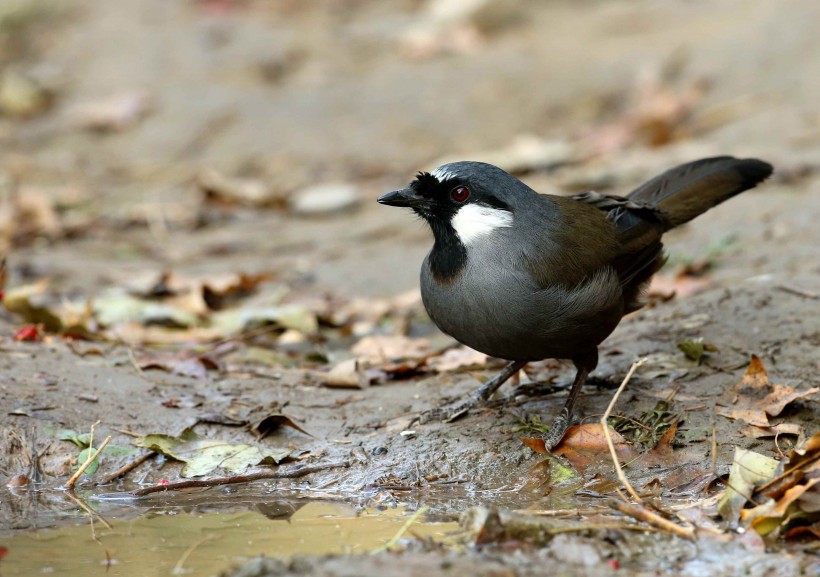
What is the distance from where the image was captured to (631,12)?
40.1 ft

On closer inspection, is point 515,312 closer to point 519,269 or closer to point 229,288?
point 519,269

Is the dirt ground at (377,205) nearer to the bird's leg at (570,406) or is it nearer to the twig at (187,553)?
the bird's leg at (570,406)

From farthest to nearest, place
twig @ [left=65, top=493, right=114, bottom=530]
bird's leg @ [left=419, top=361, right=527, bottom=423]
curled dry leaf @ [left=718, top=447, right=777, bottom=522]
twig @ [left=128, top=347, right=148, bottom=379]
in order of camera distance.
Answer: twig @ [left=128, top=347, right=148, bottom=379], bird's leg @ [left=419, top=361, right=527, bottom=423], twig @ [left=65, top=493, right=114, bottom=530], curled dry leaf @ [left=718, top=447, right=777, bottom=522]

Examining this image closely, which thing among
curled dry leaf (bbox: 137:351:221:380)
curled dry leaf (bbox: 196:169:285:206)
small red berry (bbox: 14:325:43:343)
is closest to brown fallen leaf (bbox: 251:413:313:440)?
curled dry leaf (bbox: 137:351:221:380)

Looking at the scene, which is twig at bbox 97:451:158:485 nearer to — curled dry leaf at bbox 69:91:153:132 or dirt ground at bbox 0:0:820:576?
dirt ground at bbox 0:0:820:576

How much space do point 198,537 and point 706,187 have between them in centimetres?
307

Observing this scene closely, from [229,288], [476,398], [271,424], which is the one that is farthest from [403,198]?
[229,288]

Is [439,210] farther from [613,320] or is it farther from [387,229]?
[387,229]

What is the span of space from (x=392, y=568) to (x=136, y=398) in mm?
2162

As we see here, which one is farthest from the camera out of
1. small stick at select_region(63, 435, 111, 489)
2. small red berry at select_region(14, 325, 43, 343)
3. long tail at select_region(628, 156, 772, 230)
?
small red berry at select_region(14, 325, 43, 343)

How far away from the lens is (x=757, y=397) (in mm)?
4355

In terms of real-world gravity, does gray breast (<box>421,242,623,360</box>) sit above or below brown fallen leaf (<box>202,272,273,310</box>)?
above

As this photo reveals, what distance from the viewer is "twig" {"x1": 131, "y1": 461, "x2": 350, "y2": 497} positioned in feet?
13.5

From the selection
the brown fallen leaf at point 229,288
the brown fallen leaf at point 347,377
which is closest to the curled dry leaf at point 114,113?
the brown fallen leaf at point 229,288
